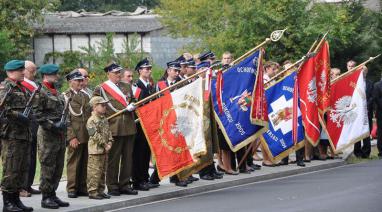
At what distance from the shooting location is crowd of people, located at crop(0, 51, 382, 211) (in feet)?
41.6

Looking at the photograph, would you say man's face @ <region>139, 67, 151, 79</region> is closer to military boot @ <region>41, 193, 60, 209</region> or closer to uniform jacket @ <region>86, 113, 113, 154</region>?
uniform jacket @ <region>86, 113, 113, 154</region>

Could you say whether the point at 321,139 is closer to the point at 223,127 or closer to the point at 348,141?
the point at 348,141

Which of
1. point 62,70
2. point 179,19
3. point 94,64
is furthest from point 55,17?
point 179,19

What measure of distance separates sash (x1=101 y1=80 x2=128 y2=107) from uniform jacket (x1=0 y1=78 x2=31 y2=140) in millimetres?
2182

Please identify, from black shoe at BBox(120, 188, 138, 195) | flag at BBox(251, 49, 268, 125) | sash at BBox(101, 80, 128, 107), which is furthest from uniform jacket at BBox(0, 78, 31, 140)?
flag at BBox(251, 49, 268, 125)

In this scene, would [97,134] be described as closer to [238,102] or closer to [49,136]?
[49,136]

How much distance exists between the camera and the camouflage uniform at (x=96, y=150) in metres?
14.0

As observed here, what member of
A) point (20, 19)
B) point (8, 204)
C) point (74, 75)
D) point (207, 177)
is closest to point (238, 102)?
point (207, 177)

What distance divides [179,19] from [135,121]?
23.7 metres

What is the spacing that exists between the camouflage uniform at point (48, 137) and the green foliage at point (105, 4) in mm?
58014

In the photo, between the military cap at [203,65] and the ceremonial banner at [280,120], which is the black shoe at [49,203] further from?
the ceremonial banner at [280,120]

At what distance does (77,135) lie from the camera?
561 inches

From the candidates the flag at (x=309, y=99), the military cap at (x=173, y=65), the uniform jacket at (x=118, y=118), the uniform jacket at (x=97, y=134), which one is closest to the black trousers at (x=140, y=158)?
the uniform jacket at (x=118, y=118)

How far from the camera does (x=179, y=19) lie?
38.8 m
